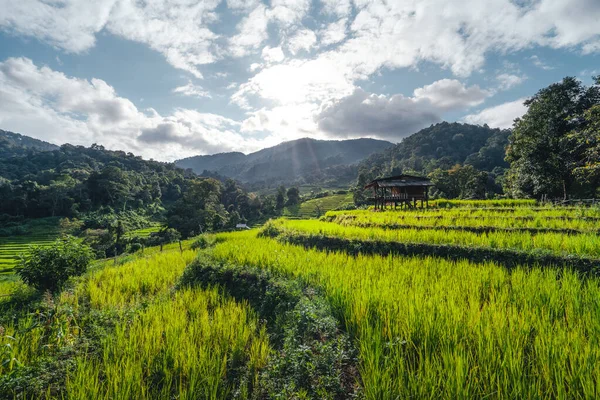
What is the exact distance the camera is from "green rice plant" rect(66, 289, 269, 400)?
9.81 feet

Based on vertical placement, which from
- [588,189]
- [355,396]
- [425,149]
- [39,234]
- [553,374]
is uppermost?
[425,149]

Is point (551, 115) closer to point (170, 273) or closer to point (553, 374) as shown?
point (553, 374)

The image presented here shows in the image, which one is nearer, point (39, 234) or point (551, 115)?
point (551, 115)

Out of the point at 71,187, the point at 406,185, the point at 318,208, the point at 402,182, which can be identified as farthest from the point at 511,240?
the point at 71,187

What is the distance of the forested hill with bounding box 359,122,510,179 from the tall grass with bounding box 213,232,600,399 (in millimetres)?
96288

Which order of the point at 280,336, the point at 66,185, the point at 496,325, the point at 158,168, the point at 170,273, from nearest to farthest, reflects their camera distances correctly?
→ 1. the point at 496,325
2. the point at 280,336
3. the point at 170,273
4. the point at 66,185
5. the point at 158,168

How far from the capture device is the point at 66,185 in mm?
64000

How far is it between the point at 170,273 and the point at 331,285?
6893 millimetres

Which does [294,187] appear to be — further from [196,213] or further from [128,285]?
[128,285]

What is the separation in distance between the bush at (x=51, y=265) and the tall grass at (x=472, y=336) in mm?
9190

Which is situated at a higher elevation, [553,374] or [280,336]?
[553,374]

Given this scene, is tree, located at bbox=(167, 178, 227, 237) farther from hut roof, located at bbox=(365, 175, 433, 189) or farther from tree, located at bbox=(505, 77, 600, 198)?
tree, located at bbox=(505, 77, 600, 198)

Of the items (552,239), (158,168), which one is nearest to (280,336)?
(552,239)

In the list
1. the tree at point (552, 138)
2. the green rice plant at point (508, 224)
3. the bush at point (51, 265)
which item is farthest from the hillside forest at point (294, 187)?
the bush at point (51, 265)
